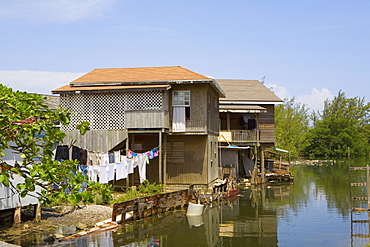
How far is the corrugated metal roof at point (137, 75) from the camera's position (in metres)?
25.0

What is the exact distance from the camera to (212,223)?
19688mm

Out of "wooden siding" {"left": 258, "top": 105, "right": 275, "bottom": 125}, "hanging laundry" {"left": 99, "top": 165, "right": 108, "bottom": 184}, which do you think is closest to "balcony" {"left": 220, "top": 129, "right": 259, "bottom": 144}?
"wooden siding" {"left": 258, "top": 105, "right": 275, "bottom": 125}

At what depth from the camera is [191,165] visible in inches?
1033

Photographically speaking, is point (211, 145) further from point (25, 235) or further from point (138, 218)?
point (25, 235)

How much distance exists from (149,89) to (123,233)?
9.21m

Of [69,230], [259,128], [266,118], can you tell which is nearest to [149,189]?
[69,230]

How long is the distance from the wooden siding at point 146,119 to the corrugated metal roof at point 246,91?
13464 millimetres

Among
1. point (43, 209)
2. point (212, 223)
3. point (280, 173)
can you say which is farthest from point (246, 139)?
point (43, 209)

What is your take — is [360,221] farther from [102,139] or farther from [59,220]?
[102,139]

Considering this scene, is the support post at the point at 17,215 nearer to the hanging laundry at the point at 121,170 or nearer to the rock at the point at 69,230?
the rock at the point at 69,230

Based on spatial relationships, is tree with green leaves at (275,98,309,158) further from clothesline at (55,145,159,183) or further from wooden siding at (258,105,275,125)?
clothesline at (55,145,159,183)

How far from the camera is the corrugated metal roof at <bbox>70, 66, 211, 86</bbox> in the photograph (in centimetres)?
2502

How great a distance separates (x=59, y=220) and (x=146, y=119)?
26.9 ft

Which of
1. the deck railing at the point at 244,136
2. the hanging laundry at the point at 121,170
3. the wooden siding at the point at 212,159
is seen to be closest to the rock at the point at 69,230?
the hanging laundry at the point at 121,170
